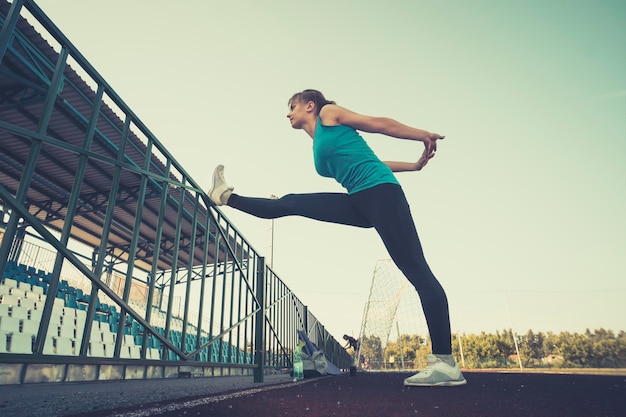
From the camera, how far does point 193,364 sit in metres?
2.20

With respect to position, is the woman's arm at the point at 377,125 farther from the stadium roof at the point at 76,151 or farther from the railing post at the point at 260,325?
the railing post at the point at 260,325

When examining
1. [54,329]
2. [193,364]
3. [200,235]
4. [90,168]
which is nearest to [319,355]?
[193,364]

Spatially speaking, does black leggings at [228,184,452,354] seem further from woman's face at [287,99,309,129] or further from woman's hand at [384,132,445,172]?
woman's face at [287,99,309,129]

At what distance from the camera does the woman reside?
1.93 m

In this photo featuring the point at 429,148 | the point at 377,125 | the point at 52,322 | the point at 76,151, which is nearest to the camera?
the point at 76,151

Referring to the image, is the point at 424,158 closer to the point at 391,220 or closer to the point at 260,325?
the point at 391,220

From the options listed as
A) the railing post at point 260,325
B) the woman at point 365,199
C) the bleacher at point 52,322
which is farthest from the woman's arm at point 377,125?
the bleacher at point 52,322

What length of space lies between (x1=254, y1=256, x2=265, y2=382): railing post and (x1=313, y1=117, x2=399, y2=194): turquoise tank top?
6.54ft

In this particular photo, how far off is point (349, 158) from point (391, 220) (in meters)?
0.49

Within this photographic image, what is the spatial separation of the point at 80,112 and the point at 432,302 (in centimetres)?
837

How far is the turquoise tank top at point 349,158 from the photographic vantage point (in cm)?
219

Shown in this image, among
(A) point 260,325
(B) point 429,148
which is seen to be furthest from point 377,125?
(A) point 260,325

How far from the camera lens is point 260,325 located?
3.82 meters

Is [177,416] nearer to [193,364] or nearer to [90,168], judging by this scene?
[193,364]
